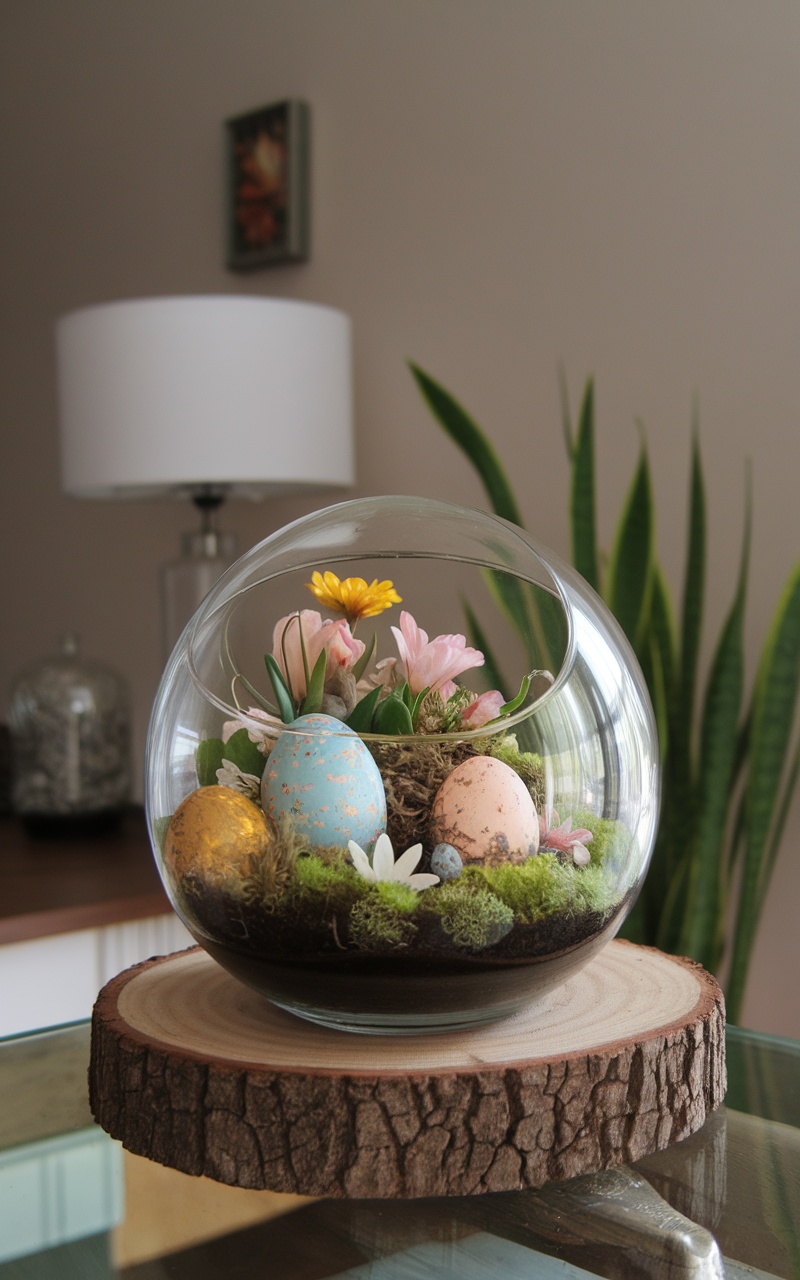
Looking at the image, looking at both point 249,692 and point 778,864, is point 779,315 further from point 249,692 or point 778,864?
point 249,692

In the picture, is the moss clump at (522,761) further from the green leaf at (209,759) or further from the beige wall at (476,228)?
the beige wall at (476,228)

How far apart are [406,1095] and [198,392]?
1215mm

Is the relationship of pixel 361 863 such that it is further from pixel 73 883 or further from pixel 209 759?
pixel 73 883

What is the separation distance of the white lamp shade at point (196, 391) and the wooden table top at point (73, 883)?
0.50 meters

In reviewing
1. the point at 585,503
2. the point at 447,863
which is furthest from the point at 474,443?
the point at 447,863

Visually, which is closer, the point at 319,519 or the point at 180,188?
the point at 319,519

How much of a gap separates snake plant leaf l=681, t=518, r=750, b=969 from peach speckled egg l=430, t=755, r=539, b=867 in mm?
753

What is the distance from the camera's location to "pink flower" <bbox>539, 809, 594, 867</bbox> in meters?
0.60

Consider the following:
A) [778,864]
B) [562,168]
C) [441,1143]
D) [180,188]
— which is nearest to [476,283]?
[562,168]

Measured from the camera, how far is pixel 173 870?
0.64 meters

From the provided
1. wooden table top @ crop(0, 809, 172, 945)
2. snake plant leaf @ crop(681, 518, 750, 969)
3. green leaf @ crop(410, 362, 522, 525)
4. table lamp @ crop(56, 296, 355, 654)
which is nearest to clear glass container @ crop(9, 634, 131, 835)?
wooden table top @ crop(0, 809, 172, 945)

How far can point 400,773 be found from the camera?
0.58m

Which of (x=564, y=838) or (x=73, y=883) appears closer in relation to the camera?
(x=564, y=838)

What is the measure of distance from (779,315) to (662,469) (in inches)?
9.0
